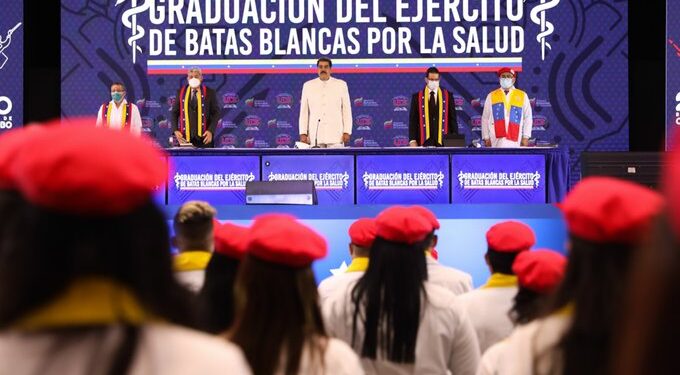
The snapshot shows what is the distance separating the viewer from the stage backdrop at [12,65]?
41.6 ft

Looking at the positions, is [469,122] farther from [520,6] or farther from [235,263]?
[235,263]

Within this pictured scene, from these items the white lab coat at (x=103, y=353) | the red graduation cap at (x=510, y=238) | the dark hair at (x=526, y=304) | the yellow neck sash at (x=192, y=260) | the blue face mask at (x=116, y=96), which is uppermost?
the blue face mask at (x=116, y=96)

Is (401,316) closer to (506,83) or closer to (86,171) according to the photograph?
(86,171)

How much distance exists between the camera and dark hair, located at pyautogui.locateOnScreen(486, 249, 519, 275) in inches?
128

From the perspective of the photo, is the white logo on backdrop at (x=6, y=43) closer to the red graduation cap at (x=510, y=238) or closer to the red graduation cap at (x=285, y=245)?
the red graduation cap at (x=510, y=238)

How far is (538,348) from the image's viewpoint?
5.37 feet

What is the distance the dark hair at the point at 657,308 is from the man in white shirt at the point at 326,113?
34.0 feet

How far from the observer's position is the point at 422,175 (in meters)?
9.50

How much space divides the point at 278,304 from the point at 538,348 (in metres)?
Answer: 0.57

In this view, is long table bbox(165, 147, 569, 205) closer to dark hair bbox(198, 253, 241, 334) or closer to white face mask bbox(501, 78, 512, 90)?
white face mask bbox(501, 78, 512, 90)

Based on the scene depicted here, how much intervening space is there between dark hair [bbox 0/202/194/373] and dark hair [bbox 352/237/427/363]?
5.85 ft

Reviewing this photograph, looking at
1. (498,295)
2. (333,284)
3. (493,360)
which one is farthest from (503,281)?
(493,360)

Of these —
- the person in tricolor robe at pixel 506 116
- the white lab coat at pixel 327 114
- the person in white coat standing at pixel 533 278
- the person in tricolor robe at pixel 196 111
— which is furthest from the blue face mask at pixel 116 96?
the person in white coat standing at pixel 533 278

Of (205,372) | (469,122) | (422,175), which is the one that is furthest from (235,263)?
(469,122)
